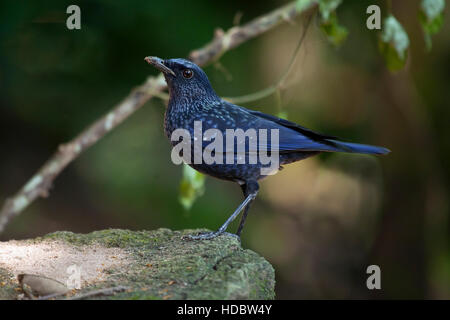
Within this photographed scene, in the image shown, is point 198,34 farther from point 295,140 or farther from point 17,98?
point 295,140

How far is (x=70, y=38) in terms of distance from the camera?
22.4ft

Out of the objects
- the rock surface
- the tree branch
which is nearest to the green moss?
the rock surface

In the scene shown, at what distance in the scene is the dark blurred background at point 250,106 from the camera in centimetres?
672

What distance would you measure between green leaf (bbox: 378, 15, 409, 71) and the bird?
2.49ft

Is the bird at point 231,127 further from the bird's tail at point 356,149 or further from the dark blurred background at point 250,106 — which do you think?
the dark blurred background at point 250,106

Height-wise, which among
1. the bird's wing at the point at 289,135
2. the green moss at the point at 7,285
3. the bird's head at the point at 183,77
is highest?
Result: the bird's head at the point at 183,77

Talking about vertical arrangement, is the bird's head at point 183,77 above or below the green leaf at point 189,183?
above

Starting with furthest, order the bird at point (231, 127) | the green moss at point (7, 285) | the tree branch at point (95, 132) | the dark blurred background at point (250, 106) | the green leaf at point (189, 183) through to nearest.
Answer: the dark blurred background at point (250, 106) → the tree branch at point (95, 132) → the green leaf at point (189, 183) → the bird at point (231, 127) → the green moss at point (7, 285)

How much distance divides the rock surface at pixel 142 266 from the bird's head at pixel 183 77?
1.10m

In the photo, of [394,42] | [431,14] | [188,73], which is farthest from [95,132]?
[431,14]

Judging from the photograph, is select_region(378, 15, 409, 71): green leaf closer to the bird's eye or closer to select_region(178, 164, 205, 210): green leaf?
the bird's eye

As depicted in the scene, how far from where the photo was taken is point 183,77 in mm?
4254

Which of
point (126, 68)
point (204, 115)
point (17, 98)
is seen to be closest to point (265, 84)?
point (126, 68)

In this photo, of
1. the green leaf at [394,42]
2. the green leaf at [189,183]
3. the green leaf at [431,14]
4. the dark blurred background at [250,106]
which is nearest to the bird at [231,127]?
the green leaf at [189,183]
